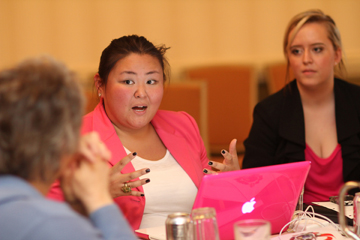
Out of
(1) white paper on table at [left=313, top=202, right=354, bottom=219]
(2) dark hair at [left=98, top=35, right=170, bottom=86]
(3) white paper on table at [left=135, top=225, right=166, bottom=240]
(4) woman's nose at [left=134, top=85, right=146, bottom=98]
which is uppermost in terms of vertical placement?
(2) dark hair at [left=98, top=35, right=170, bottom=86]

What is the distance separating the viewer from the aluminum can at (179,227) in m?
1.13

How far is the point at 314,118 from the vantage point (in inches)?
91.4

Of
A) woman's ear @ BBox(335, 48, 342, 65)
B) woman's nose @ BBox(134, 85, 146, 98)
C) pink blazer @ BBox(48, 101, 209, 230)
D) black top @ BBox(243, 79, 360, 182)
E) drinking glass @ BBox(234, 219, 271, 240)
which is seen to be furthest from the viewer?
woman's ear @ BBox(335, 48, 342, 65)

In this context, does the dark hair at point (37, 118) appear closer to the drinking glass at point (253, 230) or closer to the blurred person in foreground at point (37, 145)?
the blurred person in foreground at point (37, 145)

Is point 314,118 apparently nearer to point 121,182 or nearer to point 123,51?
point 123,51

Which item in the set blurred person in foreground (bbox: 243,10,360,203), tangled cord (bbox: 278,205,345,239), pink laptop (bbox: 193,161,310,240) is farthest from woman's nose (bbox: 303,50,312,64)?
pink laptop (bbox: 193,161,310,240)

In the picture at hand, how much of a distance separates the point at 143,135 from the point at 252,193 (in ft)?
2.80

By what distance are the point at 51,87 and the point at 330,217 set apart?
1.08 m

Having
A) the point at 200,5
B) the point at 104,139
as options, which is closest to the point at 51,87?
the point at 104,139

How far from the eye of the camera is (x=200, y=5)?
12.5ft

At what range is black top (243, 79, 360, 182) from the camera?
2.20 m

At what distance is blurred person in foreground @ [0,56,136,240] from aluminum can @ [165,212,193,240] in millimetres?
269

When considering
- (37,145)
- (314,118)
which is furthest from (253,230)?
(314,118)

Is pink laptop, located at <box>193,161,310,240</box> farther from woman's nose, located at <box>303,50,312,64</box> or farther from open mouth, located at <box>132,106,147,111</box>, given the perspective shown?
woman's nose, located at <box>303,50,312,64</box>
